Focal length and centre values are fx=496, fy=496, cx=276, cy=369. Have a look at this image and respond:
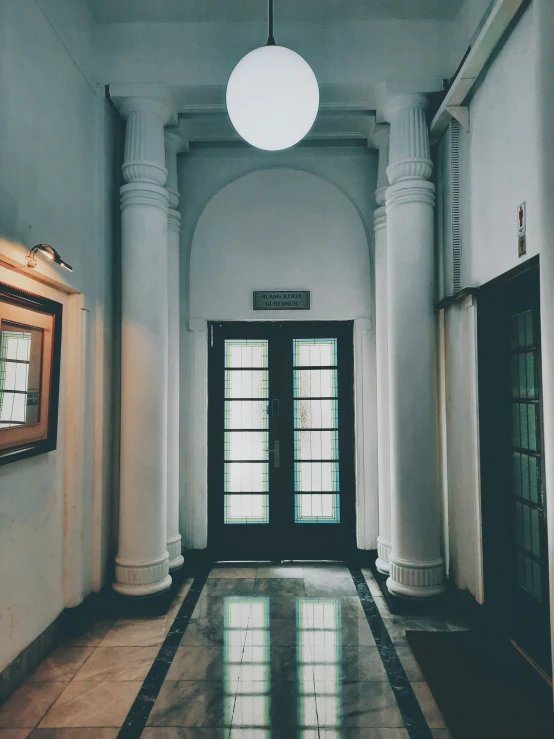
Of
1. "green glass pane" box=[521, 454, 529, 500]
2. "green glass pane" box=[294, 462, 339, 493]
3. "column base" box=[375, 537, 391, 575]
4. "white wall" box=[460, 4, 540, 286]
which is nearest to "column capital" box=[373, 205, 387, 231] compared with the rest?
"white wall" box=[460, 4, 540, 286]

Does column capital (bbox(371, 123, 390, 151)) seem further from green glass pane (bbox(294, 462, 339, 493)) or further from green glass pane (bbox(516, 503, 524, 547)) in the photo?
green glass pane (bbox(516, 503, 524, 547))

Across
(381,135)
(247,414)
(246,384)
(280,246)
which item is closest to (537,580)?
(247,414)

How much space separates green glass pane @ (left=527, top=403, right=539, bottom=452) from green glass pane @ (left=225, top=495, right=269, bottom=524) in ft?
8.68

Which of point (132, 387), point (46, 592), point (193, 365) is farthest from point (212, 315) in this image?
point (46, 592)

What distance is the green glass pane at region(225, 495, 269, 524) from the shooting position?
16.1 feet

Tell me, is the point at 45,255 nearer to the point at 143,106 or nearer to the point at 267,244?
the point at 143,106

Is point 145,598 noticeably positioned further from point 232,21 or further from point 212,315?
point 232,21

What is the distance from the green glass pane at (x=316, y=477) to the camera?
491 cm

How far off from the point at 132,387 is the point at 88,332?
54cm

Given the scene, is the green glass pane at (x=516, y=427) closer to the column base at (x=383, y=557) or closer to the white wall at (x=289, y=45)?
the column base at (x=383, y=557)

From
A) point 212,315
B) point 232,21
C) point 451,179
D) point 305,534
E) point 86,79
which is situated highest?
point 232,21

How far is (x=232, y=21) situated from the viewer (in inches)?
150

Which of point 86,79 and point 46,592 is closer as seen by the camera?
point 46,592

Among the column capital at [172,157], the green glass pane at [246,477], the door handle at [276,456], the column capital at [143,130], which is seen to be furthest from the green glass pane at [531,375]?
the column capital at [172,157]
